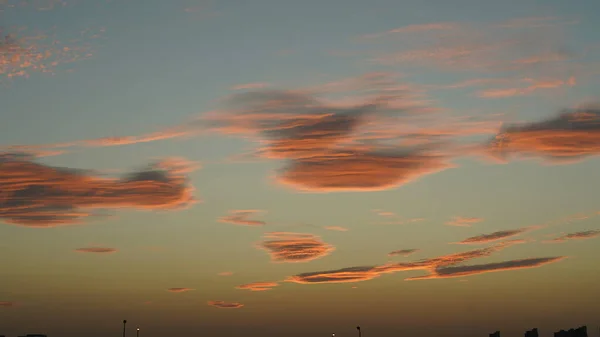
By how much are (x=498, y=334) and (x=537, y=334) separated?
13.2m

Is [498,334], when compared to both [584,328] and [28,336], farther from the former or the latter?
[28,336]

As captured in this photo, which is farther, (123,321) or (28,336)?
(28,336)

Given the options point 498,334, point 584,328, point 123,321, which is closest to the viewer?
point 584,328

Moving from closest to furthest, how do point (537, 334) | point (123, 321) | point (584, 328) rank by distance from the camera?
1. point (584, 328)
2. point (537, 334)
3. point (123, 321)

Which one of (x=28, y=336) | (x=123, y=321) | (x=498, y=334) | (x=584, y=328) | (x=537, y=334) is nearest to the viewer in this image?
(x=584, y=328)

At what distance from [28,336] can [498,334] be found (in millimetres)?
→ 111025

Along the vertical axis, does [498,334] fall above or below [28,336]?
below

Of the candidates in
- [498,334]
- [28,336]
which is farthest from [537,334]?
[28,336]

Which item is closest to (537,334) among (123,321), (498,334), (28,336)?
(498,334)

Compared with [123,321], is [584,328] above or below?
below

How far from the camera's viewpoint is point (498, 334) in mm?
141750

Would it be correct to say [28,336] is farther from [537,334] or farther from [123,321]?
[537,334]

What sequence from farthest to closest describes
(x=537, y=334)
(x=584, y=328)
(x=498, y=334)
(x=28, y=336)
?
(x=28, y=336)
(x=498, y=334)
(x=537, y=334)
(x=584, y=328)

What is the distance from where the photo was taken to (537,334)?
12938 cm
